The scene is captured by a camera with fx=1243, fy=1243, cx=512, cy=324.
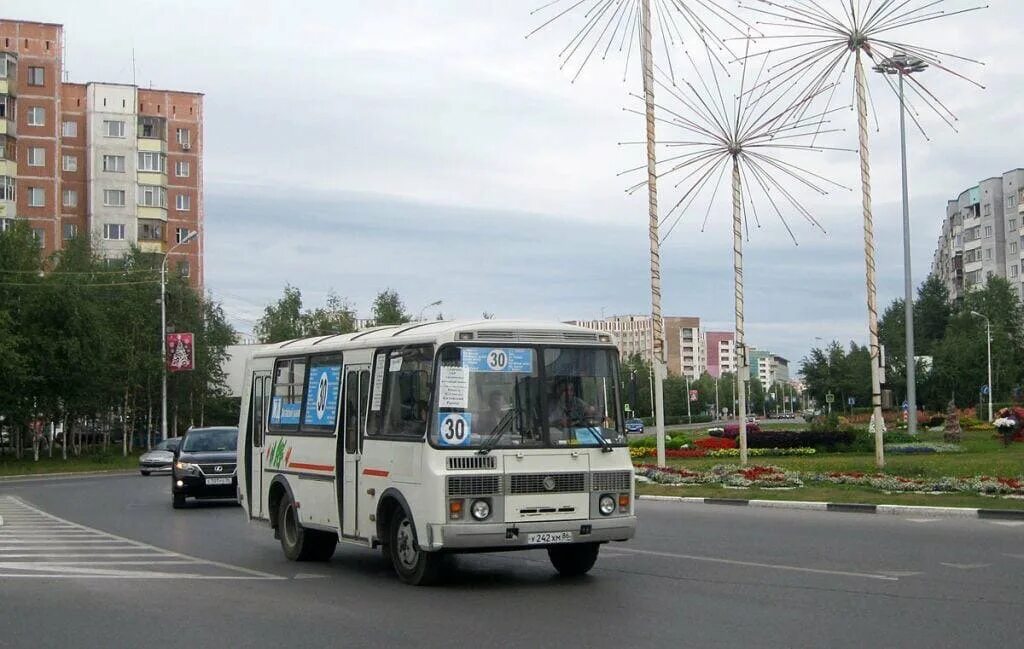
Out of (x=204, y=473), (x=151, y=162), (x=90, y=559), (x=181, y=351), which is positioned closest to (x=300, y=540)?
(x=90, y=559)

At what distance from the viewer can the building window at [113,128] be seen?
3684 inches

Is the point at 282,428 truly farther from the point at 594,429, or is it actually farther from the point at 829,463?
the point at 829,463

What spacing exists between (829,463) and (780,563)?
68.2ft

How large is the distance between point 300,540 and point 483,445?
4.30 metres

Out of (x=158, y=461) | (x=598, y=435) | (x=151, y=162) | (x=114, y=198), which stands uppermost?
(x=151, y=162)

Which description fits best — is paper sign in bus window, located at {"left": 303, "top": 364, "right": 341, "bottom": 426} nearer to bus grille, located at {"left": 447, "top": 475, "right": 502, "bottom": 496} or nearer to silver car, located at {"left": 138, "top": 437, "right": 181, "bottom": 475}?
bus grille, located at {"left": 447, "top": 475, "right": 502, "bottom": 496}

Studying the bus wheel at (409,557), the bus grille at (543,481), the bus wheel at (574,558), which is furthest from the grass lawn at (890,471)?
the bus wheel at (409,557)

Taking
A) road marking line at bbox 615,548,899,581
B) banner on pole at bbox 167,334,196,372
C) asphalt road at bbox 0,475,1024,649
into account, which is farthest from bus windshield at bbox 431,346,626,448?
banner on pole at bbox 167,334,196,372

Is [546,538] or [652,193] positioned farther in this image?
[652,193]

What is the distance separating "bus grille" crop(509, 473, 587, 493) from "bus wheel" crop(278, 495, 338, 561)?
373 cm

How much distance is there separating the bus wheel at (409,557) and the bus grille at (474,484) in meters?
0.75

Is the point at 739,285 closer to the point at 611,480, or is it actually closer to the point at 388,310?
the point at 611,480

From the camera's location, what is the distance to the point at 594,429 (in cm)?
Result: 1277

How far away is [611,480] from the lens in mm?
12719
